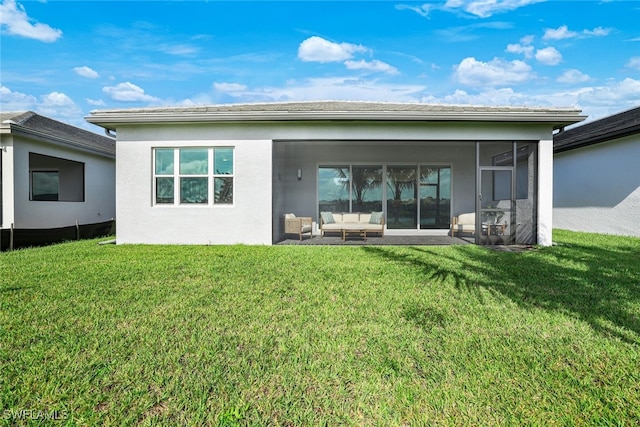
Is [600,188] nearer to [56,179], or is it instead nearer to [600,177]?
[600,177]

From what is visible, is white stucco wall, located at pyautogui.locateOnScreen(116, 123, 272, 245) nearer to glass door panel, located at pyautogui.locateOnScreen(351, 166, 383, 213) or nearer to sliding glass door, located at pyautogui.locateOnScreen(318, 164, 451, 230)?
sliding glass door, located at pyautogui.locateOnScreen(318, 164, 451, 230)

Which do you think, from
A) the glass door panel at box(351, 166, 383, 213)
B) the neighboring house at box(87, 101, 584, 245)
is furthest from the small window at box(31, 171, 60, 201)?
the glass door panel at box(351, 166, 383, 213)

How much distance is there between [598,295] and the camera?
4477mm

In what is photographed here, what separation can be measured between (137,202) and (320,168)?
632 centimetres

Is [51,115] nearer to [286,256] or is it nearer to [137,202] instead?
[137,202]

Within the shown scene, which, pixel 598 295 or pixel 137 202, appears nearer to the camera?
pixel 598 295

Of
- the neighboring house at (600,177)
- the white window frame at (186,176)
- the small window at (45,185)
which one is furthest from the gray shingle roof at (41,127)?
the neighboring house at (600,177)

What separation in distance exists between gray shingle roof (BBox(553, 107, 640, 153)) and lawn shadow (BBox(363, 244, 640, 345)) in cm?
414

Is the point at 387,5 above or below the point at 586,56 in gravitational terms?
above

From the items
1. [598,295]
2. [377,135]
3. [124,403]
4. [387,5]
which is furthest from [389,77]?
[124,403]

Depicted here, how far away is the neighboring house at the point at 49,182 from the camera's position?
8.97m

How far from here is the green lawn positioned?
2104mm

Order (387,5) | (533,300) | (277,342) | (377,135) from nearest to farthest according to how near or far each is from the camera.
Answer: (277,342) → (533,300) → (377,135) → (387,5)

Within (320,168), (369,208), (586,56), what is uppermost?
(586,56)
